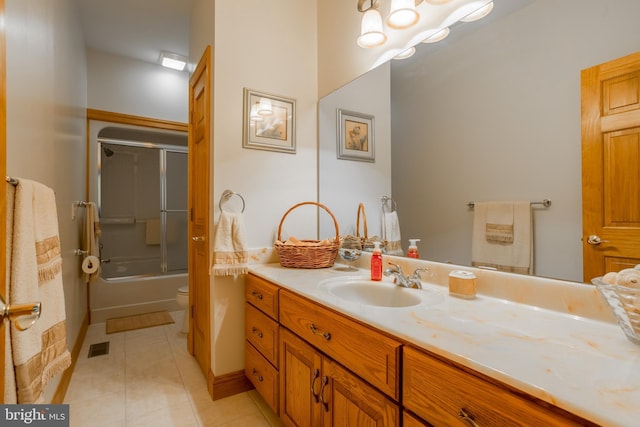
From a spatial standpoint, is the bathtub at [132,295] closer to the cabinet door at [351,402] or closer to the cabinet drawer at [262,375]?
the cabinet drawer at [262,375]

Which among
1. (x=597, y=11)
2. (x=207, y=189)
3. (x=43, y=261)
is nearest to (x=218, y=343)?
(x=207, y=189)

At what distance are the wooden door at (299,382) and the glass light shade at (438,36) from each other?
1.43 metres

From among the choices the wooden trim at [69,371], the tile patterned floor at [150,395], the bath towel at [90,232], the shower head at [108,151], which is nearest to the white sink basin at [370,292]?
the tile patterned floor at [150,395]

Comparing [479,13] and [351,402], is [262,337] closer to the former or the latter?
[351,402]

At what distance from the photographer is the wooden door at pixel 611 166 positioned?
833 millimetres

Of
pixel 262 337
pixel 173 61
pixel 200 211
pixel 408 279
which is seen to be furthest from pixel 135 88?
pixel 408 279

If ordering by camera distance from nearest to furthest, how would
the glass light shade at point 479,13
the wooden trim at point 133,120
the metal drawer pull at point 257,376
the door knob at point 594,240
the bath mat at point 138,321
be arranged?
the door knob at point 594,240, the glass light shade at point 479,13, the metal drawer pull at point 257,376, the bath mat at point 138,321, the wooden trim at point 133,120

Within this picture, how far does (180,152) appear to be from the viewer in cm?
404

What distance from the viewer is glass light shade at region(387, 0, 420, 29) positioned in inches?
53.0

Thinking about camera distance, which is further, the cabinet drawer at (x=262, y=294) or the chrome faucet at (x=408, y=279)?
the cabinet drawer at (x=262, y=294)

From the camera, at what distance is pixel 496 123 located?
1158 millimetres

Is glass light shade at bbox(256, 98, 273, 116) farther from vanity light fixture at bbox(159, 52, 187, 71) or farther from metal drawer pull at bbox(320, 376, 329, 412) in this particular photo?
vanity light fixture at bbox(159, 52, 187, 71)

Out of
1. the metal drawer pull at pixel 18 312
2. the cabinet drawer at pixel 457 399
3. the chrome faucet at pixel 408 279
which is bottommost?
the cabinet drawer at pixel 457 399

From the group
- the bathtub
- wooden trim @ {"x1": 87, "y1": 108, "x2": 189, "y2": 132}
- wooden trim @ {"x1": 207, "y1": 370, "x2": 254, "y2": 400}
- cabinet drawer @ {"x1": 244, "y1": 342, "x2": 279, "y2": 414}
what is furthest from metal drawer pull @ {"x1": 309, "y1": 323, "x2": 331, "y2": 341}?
wooden trim @ {"x1": 87, "y1": 108, "x2": 189, "y2": 132}
